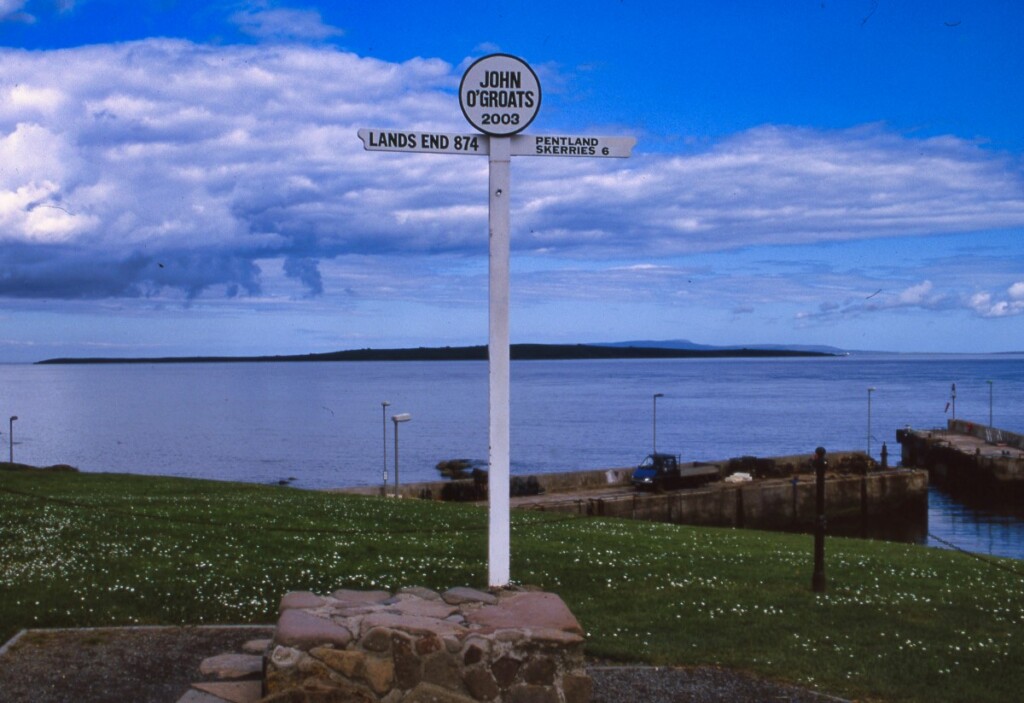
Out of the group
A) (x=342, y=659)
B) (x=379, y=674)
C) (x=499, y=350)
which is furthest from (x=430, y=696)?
(x=499, y=350)

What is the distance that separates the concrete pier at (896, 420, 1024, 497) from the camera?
193 feet

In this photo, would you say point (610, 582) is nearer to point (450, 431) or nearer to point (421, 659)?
point (421, 659)

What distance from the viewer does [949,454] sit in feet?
223

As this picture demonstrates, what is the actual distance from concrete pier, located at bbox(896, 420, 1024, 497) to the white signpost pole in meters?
57.8

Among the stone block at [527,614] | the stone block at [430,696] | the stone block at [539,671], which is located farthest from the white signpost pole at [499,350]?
the stone block at [430,696]

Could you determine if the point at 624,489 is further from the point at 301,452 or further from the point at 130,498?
the point at 301,452

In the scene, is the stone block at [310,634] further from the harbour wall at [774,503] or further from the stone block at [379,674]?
the harbour wall at [774,503]

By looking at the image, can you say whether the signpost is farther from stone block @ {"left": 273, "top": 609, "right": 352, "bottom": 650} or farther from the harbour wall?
the harbour wall

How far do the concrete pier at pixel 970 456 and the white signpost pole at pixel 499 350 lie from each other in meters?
57.8

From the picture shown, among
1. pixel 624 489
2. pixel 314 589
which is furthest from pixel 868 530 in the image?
pixel 314 589

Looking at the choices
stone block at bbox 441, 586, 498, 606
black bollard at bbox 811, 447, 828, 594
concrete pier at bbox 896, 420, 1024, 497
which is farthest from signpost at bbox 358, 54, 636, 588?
concrete pier at bbox 896, 420, 1024, 497

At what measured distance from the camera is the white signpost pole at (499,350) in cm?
825

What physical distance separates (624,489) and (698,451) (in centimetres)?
3400

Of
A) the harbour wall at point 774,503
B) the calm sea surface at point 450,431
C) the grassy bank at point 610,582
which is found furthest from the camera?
the calm sea surface at point 450,431
